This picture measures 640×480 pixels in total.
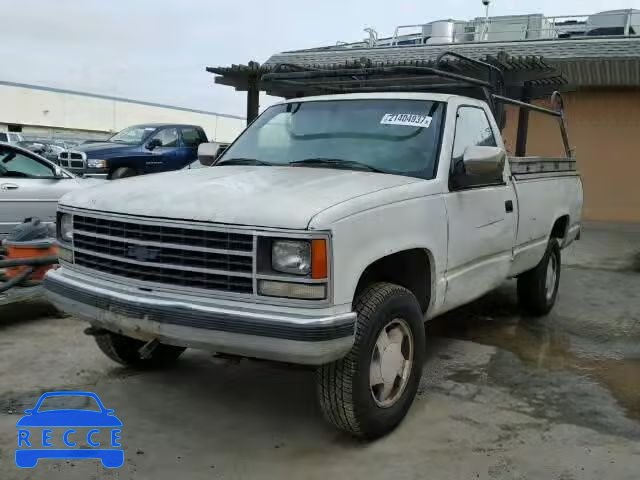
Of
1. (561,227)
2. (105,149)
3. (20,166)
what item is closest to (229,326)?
(561,227)

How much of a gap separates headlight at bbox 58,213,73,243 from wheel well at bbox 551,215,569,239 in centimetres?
457

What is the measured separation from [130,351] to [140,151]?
10.3 meters

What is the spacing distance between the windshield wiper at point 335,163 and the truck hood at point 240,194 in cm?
11

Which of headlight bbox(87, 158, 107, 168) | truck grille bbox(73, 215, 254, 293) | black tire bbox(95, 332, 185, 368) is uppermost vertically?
truck grille bbox(73, 215, 254, 293)

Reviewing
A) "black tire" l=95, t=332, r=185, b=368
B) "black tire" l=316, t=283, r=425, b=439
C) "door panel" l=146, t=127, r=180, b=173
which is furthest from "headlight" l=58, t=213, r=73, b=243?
"door panel" l=146, t=127, r=180, b=173

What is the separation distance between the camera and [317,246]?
2982 millimetres

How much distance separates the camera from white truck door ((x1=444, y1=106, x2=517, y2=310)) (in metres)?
4.15

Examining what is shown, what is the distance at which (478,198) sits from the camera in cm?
442

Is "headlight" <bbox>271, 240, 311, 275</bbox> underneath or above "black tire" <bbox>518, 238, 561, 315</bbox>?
above

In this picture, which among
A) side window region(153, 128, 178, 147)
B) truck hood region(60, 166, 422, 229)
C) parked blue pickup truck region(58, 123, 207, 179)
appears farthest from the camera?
side window region(153, 128, 178, 147)

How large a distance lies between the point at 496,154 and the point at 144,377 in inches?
108

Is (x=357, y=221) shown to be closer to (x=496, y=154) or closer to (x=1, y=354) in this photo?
(x=496, y=154)

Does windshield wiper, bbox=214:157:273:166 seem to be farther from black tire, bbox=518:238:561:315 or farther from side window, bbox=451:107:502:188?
black tire, bbox=518:238:561:315

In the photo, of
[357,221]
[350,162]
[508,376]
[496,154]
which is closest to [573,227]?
[508,376]
